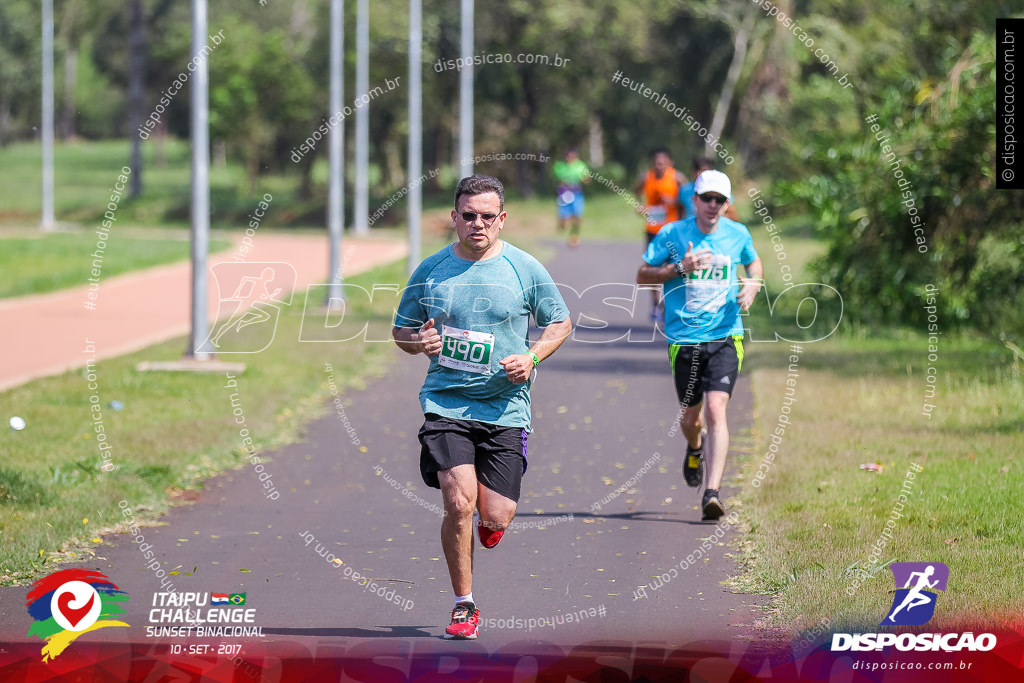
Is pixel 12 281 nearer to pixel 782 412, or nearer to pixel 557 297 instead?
pixel 782 412

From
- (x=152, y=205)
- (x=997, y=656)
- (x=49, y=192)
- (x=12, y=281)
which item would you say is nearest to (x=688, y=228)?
(x=997, y=656)

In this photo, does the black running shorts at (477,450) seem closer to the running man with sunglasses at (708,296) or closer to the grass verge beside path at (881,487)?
the grass verge beside path at (881,487)

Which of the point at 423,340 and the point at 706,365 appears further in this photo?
the point at 706,365

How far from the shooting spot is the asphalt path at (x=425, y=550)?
625 cm

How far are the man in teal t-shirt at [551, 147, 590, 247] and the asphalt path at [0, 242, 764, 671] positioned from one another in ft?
45.8

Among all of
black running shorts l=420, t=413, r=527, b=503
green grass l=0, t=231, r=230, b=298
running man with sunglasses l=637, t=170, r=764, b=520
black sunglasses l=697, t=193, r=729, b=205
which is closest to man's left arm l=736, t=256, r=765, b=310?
running man with sunglasses l=637, t=170, r=764, b=520

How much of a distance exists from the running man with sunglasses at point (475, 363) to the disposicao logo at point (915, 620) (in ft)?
4.92

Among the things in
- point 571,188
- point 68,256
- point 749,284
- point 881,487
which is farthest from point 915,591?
point 68,256

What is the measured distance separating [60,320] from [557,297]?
14681mm

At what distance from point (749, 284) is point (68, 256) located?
27.8 m

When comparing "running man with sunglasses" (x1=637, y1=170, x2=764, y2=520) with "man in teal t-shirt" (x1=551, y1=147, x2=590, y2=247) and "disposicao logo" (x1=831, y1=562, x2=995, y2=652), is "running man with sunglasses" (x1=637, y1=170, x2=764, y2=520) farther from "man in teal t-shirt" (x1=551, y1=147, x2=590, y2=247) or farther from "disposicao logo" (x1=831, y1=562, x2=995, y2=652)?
"man in teal t-shirt" (x1=551, y1=147, x2=590, y2=247)

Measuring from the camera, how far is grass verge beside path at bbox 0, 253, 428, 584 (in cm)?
811

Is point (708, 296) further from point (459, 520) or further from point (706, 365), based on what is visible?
point (459, 520)

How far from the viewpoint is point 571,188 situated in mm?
29109
